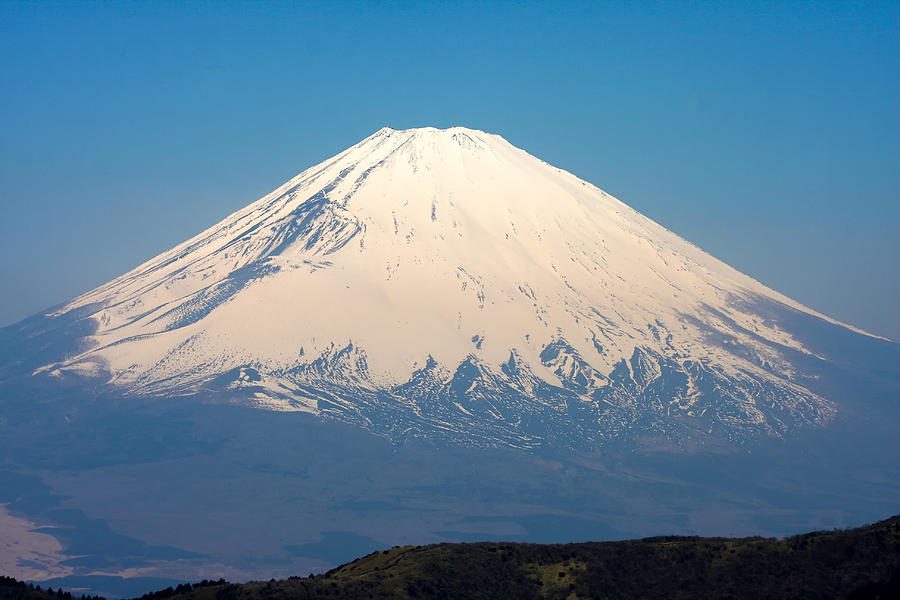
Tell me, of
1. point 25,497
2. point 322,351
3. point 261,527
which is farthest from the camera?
point 322,351

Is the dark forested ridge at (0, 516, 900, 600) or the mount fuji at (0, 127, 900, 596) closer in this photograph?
the dark forested ridge at (0, 516, 900, 600)

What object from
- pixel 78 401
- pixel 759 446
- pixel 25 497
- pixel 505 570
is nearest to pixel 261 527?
pixel 25 497

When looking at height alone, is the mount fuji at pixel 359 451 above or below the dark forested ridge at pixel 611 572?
above

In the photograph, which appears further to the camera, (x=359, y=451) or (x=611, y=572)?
(x=359, y=451)

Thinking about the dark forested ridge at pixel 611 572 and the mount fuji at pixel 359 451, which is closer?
the dark forested ridge at pixel 611 572

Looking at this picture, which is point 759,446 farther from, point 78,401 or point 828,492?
point 78,401

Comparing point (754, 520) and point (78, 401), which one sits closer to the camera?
point (754, 520)

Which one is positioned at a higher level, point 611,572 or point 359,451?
point 359,451

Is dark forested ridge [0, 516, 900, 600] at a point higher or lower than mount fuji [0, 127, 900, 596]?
lower
